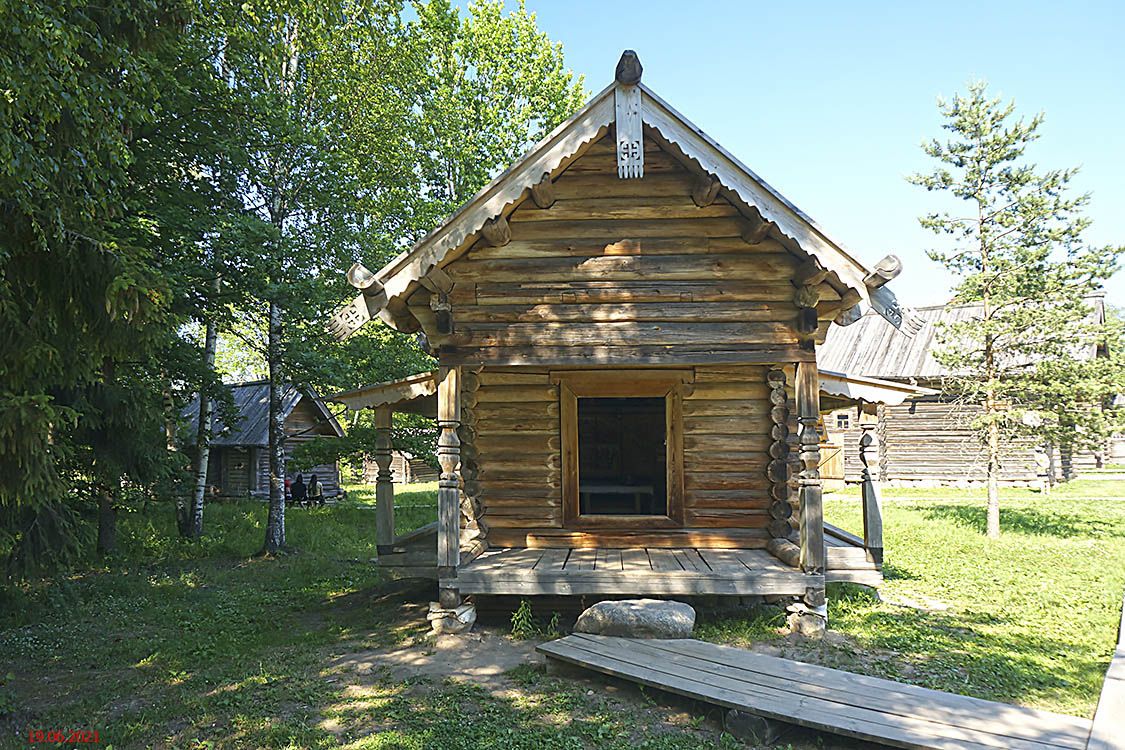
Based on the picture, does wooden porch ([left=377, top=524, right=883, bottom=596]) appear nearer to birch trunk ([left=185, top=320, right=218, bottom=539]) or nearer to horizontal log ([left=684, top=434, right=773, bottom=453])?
horizontal log ([left=684, top=434, right=773, bottom=453])

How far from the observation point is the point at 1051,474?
28.1m

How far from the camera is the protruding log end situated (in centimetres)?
777

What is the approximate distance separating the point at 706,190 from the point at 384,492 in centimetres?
567

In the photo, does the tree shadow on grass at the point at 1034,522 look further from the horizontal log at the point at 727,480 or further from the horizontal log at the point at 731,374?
the horizontal log at the point at 731,374

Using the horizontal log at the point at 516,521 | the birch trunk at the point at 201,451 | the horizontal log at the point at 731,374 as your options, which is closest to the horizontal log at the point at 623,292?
the horizontal log at the point at 731,374

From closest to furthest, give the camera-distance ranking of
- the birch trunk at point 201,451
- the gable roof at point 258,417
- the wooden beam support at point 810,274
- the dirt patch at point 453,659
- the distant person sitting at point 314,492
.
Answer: the dirt patch at point 453,659, the wooden beam support at point 810,274, the birch trunk at point 201,451, the gable roof at point 258,417, the distant person sitting at point 314,492

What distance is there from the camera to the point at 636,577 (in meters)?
8.05

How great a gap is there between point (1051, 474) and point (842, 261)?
26418mm

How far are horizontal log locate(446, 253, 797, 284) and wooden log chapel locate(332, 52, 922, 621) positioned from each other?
0.08 feet

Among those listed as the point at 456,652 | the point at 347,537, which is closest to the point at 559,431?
the point at 456,652

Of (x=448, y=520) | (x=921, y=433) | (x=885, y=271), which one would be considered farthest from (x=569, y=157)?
(x=921, y=433)

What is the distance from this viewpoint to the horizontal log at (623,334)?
852 centimetres

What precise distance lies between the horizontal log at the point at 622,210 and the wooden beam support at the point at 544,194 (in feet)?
0.25

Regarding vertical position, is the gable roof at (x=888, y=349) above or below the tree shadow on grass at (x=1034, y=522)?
above
